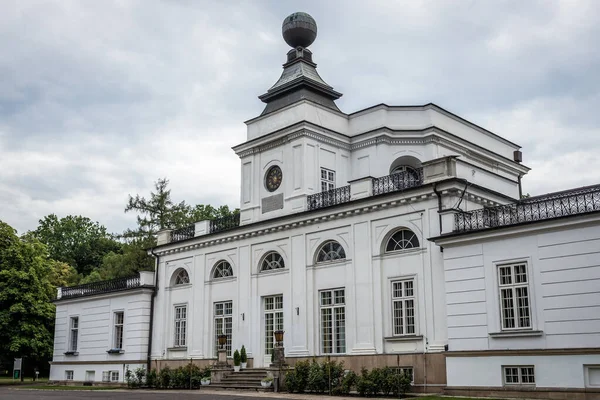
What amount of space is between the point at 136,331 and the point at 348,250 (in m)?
13.5

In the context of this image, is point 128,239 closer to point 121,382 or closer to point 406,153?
point 121,382

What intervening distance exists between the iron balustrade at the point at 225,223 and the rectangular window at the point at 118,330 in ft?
24.1

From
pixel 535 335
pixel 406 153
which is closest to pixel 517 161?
pixel 406 153

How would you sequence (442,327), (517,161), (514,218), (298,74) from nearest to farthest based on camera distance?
(514,218) → (442,327) → (298,74) → (517,161)

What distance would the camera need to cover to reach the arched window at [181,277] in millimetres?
32500

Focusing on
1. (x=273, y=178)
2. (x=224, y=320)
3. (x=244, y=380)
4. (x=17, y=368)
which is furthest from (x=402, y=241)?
(x=17, y=368)

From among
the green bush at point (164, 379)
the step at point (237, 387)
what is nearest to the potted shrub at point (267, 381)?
the step at point (237, 387)

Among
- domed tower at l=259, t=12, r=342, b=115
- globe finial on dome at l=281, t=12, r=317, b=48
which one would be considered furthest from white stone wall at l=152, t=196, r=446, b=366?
globe finial on dome at l=281, t=12, r=317, b=48

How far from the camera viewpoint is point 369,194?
24797 mm

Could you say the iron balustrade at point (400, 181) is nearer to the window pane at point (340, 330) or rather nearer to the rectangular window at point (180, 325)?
the window pane at point (340, 330)

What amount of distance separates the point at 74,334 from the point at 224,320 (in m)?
12.3

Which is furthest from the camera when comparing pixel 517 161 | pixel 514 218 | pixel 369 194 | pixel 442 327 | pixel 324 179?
pixel 517 161

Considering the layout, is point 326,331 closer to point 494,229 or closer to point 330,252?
point 330,252

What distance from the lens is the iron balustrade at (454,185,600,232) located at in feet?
59.6
